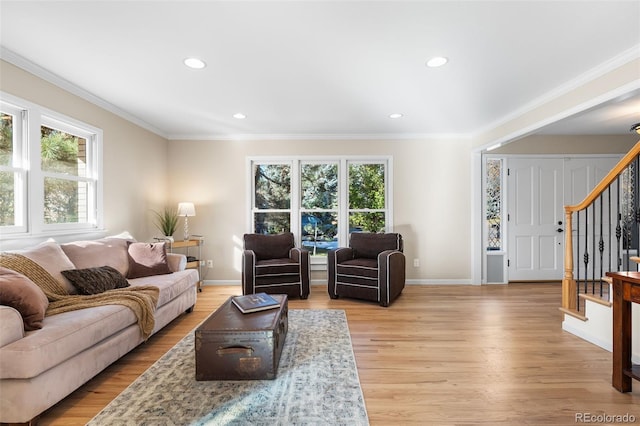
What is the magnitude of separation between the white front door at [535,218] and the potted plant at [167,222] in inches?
214

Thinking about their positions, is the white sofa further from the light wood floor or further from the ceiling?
the ceiling

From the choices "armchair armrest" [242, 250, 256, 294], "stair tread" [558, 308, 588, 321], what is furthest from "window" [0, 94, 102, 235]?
"stair tread" [558, 308, 588, 321]

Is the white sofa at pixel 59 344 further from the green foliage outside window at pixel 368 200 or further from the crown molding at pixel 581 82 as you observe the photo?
the crown molding at pixel 581 82

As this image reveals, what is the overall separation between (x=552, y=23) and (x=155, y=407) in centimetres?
352

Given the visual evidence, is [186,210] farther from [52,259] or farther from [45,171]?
[52,259]

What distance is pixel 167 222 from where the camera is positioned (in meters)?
4.56

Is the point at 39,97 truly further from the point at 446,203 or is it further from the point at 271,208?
the point at 446,203

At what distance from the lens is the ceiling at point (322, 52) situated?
1.90 meters

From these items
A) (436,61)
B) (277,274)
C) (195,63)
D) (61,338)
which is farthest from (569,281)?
(61,338)

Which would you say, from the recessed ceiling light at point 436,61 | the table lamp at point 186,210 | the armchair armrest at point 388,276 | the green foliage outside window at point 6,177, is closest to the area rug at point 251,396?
the armchair armrest at point 388,276

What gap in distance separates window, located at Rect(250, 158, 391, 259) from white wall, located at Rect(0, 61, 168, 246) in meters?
1.50

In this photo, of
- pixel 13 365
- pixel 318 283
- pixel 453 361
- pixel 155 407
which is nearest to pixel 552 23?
pixel 453 361

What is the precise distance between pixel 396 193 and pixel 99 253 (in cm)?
402

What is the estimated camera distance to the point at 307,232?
505 cm
